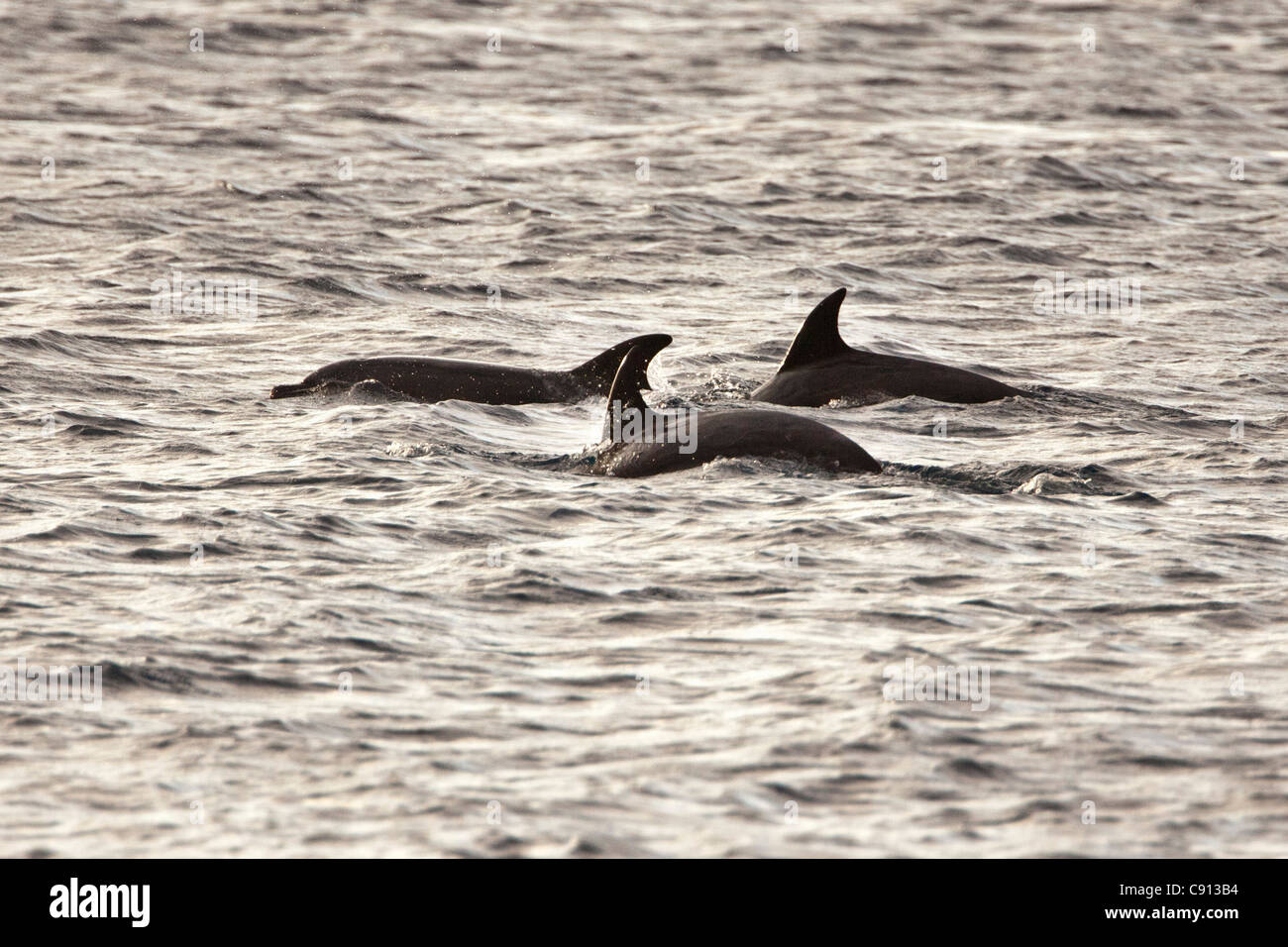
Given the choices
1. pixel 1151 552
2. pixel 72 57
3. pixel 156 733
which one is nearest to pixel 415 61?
pixel 72 57

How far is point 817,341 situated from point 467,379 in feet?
10.1

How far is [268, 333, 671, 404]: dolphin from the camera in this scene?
16.6 meters

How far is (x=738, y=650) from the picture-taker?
1016 centimetres

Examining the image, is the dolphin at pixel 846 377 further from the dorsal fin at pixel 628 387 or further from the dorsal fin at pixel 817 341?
the dorsal fin at pixel 628 387

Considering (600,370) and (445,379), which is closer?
(445,379)

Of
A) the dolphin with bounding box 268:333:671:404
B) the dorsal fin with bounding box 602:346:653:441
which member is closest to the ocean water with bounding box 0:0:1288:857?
the dolphin with bounding box 268:333:671:404

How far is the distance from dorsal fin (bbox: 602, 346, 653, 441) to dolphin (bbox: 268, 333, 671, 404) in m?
2.25

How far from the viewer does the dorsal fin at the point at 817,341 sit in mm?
16500

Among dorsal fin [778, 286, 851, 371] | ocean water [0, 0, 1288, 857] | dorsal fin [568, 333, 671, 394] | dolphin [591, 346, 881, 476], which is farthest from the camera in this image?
dorsal fin [568, 333, 671, 394]

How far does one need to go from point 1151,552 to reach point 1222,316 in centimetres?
1144

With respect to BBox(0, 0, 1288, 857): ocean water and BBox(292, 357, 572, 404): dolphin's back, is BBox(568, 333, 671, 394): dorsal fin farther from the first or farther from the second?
BBox(0, 0, 1288, 857): ocean water

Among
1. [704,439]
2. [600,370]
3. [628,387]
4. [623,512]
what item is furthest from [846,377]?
[623,512]

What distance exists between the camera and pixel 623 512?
12922 millimetres

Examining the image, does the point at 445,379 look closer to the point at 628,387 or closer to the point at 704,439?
the point at 628,387
